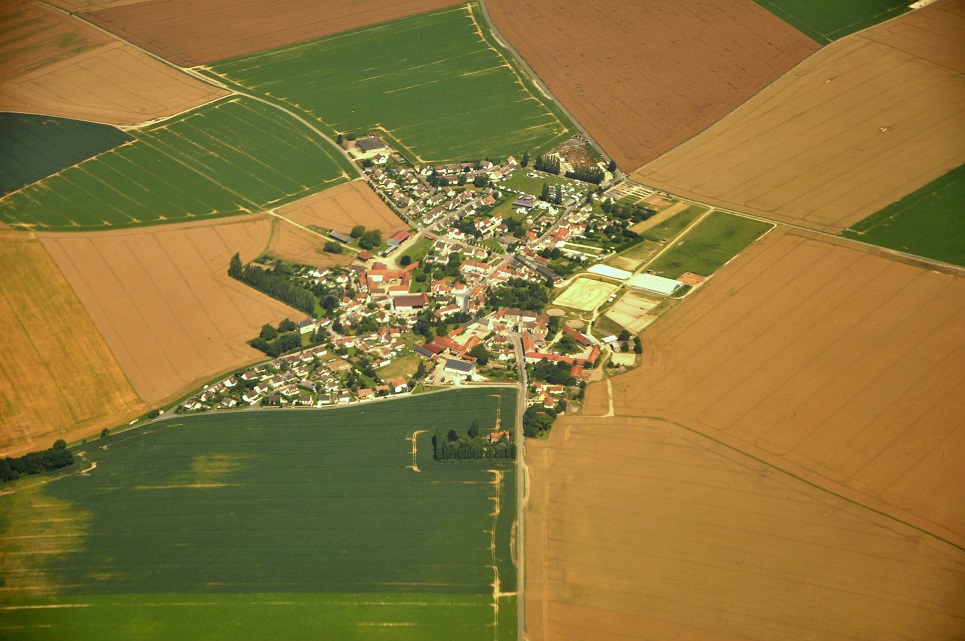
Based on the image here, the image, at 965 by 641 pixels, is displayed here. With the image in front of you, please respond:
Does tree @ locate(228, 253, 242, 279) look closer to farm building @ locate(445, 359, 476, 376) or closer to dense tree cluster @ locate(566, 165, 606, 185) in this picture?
farm building @ locate(445, 359, 476, 376)

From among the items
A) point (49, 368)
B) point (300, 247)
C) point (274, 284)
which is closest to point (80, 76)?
point (300, 247)

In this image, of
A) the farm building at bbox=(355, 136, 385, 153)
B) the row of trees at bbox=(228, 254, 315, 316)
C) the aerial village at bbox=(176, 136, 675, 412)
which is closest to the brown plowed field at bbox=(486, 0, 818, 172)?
the aerial village at bbox=(176, 136, 675, 412)

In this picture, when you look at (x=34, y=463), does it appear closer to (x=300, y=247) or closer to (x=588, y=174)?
(x=300, y=247)

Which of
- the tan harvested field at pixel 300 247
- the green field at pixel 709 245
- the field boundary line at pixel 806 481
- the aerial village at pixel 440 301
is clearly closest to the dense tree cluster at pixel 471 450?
the aerial village at pixel 440 301

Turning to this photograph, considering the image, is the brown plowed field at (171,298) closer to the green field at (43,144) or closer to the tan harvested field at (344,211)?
the tan harvested field at (344,211)

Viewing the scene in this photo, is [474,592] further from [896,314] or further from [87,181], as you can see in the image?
[87,181]

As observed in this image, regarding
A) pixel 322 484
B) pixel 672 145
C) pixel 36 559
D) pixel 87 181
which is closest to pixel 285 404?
pixel 322 484
